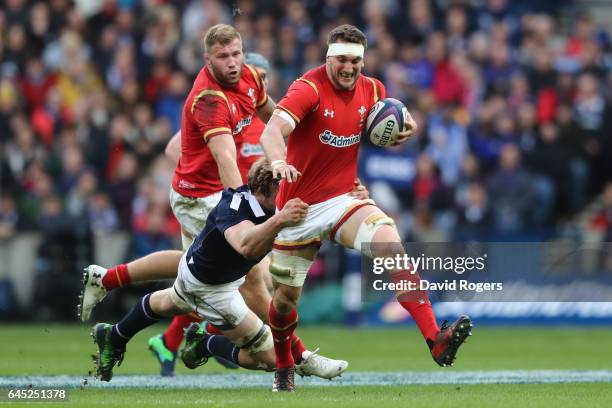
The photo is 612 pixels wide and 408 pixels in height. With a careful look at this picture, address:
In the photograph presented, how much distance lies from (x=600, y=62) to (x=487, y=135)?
261 cm

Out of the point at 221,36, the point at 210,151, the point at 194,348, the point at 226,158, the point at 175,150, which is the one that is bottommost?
the point at 194,348

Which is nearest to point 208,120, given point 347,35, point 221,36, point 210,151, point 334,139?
point 210,151

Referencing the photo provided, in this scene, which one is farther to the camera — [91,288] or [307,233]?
[91,288]

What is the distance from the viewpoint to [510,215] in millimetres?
18516

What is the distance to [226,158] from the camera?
10.4m

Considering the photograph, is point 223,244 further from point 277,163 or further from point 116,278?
point 116,278

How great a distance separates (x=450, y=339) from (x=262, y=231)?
1473 millimetres

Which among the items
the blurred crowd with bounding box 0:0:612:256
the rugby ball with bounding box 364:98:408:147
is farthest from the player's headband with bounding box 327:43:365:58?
the blurred crowd with bounding box 0:0:612:256

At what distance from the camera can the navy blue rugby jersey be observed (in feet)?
29.9

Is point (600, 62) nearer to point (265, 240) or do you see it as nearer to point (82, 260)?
point (82, 260)

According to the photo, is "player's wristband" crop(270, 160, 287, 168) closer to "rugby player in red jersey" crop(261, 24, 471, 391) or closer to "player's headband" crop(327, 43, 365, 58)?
"rugby player in red jersey" crop(261, 24, 471, 391)

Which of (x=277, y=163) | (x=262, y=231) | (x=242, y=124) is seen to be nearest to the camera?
(x=262, y=231)

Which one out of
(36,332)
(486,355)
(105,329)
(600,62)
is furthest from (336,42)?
(600,62)

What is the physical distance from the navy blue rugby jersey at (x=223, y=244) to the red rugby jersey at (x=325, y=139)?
846 mm
